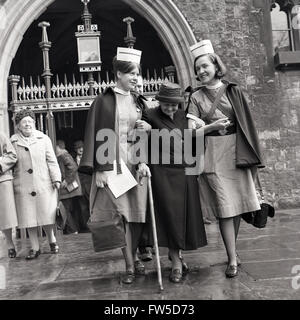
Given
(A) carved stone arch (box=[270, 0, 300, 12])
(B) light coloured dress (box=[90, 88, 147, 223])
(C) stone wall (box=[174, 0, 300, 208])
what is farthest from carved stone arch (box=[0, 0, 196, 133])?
(B) light coloured dress (box=[90, 88, 147, 223])

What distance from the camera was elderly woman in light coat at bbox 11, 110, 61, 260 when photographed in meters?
5.21

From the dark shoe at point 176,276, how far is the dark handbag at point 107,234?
0.41 meters

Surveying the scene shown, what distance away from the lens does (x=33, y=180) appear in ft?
17.2

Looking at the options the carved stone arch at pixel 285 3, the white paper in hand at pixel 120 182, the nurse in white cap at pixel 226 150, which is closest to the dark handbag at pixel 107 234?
the white paper in hand at pixel 120 182

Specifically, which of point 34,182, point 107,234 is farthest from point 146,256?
point 34,182

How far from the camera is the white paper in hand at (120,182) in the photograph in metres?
3.56

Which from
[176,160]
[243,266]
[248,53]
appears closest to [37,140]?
[176,160]

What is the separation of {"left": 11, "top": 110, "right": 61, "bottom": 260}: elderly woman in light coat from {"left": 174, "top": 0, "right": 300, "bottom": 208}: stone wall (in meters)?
3.83

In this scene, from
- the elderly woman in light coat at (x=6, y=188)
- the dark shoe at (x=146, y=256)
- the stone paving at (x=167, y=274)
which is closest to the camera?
the stone paving at (x=167, y=274)

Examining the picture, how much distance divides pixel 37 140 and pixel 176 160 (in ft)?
7.54

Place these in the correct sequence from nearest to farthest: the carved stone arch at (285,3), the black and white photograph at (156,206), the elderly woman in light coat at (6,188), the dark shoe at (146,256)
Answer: the black and white photograph at (156,206) < the dark shoe at (146,256) < the elderly woman in light coat at (6,188) < the carved stone arch at (285,3)

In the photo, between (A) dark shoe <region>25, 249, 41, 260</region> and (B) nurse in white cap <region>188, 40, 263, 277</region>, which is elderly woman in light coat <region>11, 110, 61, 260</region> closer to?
(A) dark shoe <region>25, 249, 41, 260</region>

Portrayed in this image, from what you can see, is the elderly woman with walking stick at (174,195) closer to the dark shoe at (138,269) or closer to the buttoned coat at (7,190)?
the dark shoe at (138,269)

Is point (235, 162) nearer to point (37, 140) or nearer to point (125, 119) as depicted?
point (125, 119)
